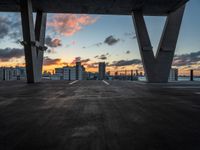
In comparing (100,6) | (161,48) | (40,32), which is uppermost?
(100,6)

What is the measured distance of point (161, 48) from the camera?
64.8 ft

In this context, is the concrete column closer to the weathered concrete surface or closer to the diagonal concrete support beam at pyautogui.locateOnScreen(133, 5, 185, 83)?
the weathered concrete surface

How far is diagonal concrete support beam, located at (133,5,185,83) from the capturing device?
64.6 ft

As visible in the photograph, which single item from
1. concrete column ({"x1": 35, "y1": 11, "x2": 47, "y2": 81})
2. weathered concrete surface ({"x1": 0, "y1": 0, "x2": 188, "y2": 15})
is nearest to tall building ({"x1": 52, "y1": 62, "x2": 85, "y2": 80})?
concrete column ({"x1": 35, "y1": 11, "x2": 47, "y2": 81})

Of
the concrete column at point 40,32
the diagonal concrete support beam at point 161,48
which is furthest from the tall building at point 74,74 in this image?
the diagonal concrete support beam at point 161,48

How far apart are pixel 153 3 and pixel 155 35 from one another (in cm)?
480

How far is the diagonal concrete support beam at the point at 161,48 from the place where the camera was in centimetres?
1970

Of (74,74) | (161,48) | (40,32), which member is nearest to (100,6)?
(40,32)

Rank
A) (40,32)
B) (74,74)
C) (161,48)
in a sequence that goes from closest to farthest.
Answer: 1. (161,48)
2. (40,32)
3. (74,74)

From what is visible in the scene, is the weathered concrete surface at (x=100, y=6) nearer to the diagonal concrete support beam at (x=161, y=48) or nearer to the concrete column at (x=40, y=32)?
the concrete column at (x=40, y=32)

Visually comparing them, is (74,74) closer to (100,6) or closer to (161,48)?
(100,6)

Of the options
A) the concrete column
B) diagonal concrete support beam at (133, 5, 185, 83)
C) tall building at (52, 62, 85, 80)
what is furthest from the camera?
tall building at (52, 62, 85, 80)

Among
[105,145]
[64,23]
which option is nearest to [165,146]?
[105,145]

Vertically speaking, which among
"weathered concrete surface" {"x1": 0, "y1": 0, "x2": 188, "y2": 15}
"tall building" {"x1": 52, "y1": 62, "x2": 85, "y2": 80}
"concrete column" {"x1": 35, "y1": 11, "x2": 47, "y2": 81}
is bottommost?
"tall building" {"x1": 52, "y1": 62, "x2": 85, "y2": 80}
